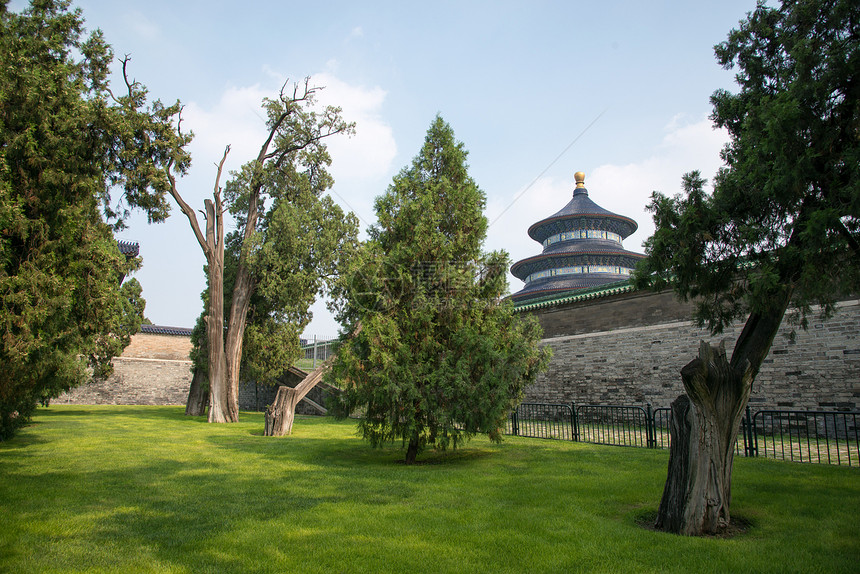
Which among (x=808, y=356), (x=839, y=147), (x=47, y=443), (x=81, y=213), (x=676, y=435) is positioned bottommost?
(x=47, y=443)

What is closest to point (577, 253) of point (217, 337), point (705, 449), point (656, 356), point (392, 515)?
point (656, 356)

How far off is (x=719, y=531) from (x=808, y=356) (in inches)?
370

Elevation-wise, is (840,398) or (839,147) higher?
(839,147)

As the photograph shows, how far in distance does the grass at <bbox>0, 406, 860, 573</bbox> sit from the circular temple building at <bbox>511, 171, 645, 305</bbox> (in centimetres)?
1640

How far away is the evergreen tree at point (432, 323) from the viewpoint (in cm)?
722

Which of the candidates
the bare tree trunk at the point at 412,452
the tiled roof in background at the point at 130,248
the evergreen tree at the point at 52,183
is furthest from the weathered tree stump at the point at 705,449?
the tiled roof in background at the point at 130,248

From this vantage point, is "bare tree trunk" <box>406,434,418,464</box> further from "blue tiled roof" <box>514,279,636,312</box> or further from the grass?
"blue tiled roof" <box>514,279,636,312</box>

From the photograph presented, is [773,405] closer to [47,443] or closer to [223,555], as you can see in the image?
[223,555]

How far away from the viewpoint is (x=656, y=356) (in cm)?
1396

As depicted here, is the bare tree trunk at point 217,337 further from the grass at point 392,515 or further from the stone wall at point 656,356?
the stone wall at point 656,356

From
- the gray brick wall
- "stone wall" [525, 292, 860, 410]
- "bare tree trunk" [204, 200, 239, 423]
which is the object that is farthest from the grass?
the gray brick wall

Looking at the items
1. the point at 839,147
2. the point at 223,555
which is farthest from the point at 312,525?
the point at 839,147

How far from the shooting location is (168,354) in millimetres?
27656

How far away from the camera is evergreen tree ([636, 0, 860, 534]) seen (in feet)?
13.9
